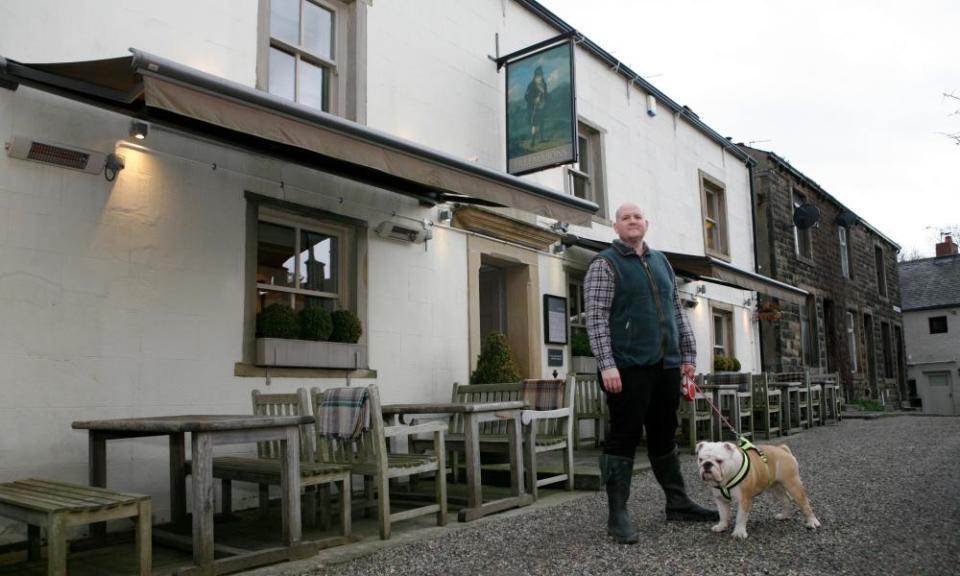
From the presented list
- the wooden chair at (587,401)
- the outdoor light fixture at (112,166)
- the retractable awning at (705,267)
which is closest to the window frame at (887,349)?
the retractable awning at (705,267)

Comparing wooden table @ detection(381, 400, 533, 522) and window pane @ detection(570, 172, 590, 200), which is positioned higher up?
window pane @ detection(570, 172, 590, 200)

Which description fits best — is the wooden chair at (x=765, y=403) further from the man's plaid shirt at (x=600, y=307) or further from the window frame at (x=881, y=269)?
the window frame at (x=881, y=269)

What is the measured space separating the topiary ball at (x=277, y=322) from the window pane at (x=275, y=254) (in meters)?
0.33

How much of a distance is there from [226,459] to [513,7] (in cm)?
658

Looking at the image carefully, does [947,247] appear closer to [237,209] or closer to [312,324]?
[312,324]

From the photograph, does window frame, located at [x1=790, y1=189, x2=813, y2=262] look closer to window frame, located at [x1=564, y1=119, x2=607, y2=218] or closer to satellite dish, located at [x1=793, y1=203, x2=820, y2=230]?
satellite dish, located at [x1=793, y1=203, x2=820, y2=230]

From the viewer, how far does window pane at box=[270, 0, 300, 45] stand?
21.3 feet

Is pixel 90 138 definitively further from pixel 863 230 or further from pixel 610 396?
pixel 863 230

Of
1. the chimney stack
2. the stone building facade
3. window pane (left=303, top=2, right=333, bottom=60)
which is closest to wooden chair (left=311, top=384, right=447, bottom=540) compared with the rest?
window pane (left=303, top=2, right=333, bottom=60)

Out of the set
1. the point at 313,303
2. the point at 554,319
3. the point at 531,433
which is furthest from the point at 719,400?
the point at 313,303

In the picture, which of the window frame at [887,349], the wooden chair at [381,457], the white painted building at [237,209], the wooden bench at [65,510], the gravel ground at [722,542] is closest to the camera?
the wooden bench at [65,510]

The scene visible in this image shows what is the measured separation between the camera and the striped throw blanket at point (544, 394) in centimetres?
598

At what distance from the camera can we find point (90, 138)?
4.91m

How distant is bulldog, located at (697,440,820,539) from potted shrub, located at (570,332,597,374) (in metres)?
5.31
